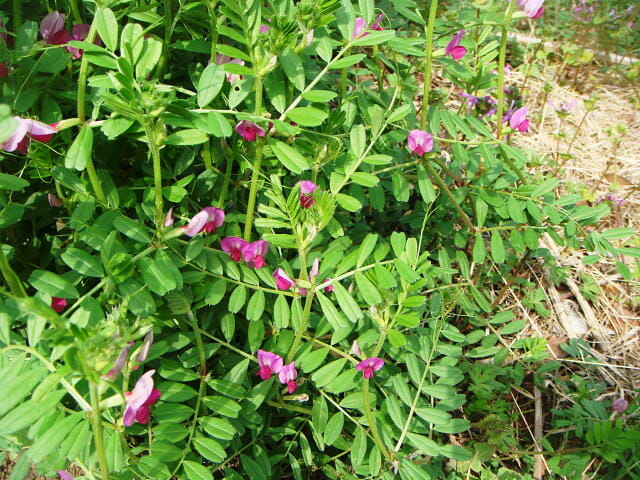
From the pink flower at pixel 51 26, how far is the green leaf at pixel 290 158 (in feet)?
2.08

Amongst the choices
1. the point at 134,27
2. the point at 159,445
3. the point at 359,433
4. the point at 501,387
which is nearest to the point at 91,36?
the point at 134,27

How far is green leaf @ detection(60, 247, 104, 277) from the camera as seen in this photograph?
134cm

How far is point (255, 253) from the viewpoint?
161cm

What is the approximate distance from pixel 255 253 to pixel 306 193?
0.23 m

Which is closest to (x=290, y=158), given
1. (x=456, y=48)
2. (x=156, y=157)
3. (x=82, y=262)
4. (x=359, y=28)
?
(x=156, y=157)

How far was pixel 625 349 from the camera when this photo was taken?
2.55 metres

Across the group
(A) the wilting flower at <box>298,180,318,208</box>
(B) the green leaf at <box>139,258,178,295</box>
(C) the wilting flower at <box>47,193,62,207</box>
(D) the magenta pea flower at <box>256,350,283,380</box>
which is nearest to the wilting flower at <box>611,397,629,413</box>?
(D) the magenta pea flower at <box>256,350,283,380</box>

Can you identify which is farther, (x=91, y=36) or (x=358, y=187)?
(x=358, y=187)

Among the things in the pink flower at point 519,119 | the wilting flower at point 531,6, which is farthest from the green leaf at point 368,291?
the wilting flower at point 531,6

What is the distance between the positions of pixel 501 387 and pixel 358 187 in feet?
3.05

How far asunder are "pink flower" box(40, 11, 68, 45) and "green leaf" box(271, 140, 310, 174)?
2.08 ft

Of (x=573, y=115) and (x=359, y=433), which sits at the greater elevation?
(x=573, y=115)

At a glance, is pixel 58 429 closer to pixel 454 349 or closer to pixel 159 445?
pixel 159 445

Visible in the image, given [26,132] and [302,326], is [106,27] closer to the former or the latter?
[26,132]
